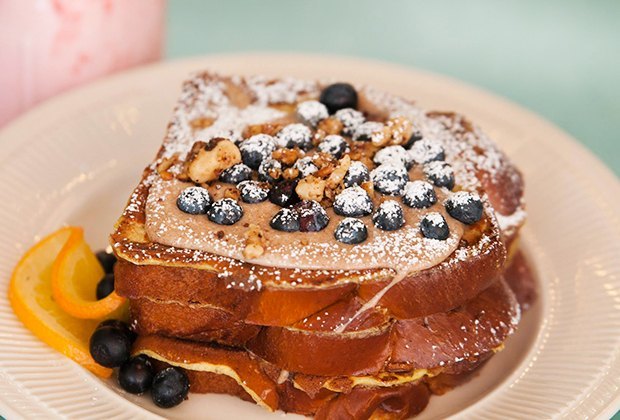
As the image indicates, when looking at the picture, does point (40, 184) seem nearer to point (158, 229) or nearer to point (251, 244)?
point (158, 229)

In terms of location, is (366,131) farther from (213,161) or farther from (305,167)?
(213,161)

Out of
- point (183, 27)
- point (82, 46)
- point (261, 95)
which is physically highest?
point (261, 95)

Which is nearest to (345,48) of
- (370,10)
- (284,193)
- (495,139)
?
(370,10)

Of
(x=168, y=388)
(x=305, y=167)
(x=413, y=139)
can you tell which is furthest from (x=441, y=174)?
(x=168, y=388)

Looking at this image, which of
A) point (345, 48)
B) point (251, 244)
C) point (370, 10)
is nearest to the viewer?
point (251, 244)

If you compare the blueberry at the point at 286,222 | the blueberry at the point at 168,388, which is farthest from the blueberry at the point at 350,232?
the blueberry at the point at 168,388

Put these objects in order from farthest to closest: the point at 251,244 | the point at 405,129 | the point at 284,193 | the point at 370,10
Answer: the point at 370,10, the point at 405,129, the point at 284,193, the point at 251,244
